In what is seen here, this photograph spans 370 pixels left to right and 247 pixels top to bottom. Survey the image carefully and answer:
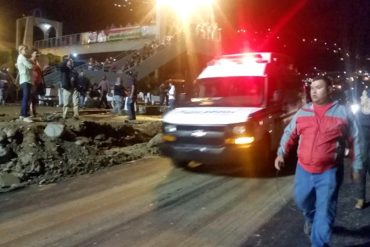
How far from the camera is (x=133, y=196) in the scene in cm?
783

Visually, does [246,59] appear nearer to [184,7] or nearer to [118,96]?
[118,96]

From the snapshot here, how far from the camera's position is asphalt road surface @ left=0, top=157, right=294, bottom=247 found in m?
5.85

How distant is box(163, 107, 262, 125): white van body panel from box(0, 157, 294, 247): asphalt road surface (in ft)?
3.45

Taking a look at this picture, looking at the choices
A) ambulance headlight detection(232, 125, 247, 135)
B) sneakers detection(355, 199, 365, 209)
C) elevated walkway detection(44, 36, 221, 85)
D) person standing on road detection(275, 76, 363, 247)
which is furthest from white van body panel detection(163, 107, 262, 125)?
elevated walkway detection(44, 36, 221, 85)

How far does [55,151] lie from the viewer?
10.4 meters

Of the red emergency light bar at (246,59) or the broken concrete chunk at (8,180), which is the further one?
the red emergency light bar at (246,59)

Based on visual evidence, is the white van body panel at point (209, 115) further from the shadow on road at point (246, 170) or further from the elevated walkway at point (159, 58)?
the elevated walkway at point (159, 58)

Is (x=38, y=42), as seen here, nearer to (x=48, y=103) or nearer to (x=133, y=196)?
(x=48, y=103)

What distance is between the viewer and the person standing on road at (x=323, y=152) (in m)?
4.83

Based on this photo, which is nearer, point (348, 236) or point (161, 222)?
point (348, 236)

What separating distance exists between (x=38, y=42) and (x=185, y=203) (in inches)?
2133

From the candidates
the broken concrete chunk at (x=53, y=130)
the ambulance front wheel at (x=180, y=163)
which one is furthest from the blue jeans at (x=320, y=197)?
the broken concrete chunk at (x=53, y=130)

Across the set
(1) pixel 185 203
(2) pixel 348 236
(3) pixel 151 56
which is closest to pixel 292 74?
(1) pixel 185 203

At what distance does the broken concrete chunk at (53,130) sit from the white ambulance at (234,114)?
9.06ft
